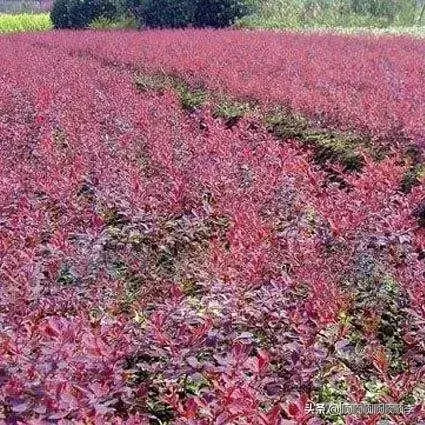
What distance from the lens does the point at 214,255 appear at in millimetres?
3756

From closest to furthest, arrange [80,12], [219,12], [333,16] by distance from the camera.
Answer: [219,12], [333,16], [80,12]

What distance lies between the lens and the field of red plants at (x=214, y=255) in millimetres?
2523

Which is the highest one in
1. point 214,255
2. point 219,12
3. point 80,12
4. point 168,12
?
point 214,255

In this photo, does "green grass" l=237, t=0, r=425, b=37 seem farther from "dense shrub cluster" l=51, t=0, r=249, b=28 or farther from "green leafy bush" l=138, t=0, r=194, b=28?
"green leafy bush" l=138, t=0, r=194, b=28

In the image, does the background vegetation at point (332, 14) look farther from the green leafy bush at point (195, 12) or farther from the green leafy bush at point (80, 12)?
the green leafy bush at point (80, 12)

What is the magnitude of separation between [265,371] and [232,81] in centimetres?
623

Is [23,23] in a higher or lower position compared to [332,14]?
lower

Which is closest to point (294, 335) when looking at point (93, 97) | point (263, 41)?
point (93, 97)

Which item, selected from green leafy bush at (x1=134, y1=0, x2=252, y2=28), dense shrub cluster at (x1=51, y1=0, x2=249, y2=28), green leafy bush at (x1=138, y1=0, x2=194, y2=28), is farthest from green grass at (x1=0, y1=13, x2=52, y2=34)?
green leafy bush at (x1=134, y1=0, x2=252, y2=28)

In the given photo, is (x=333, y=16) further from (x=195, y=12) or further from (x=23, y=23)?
(x=23, y=23)

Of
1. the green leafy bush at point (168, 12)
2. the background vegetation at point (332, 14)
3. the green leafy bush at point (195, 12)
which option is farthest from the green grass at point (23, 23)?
the background vegetation at point (332, 14)

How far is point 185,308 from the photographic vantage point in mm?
2988

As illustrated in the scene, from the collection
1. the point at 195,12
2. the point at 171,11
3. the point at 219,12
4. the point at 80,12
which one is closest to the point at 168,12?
the point at 171,11

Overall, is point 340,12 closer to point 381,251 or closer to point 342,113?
point 342,113
